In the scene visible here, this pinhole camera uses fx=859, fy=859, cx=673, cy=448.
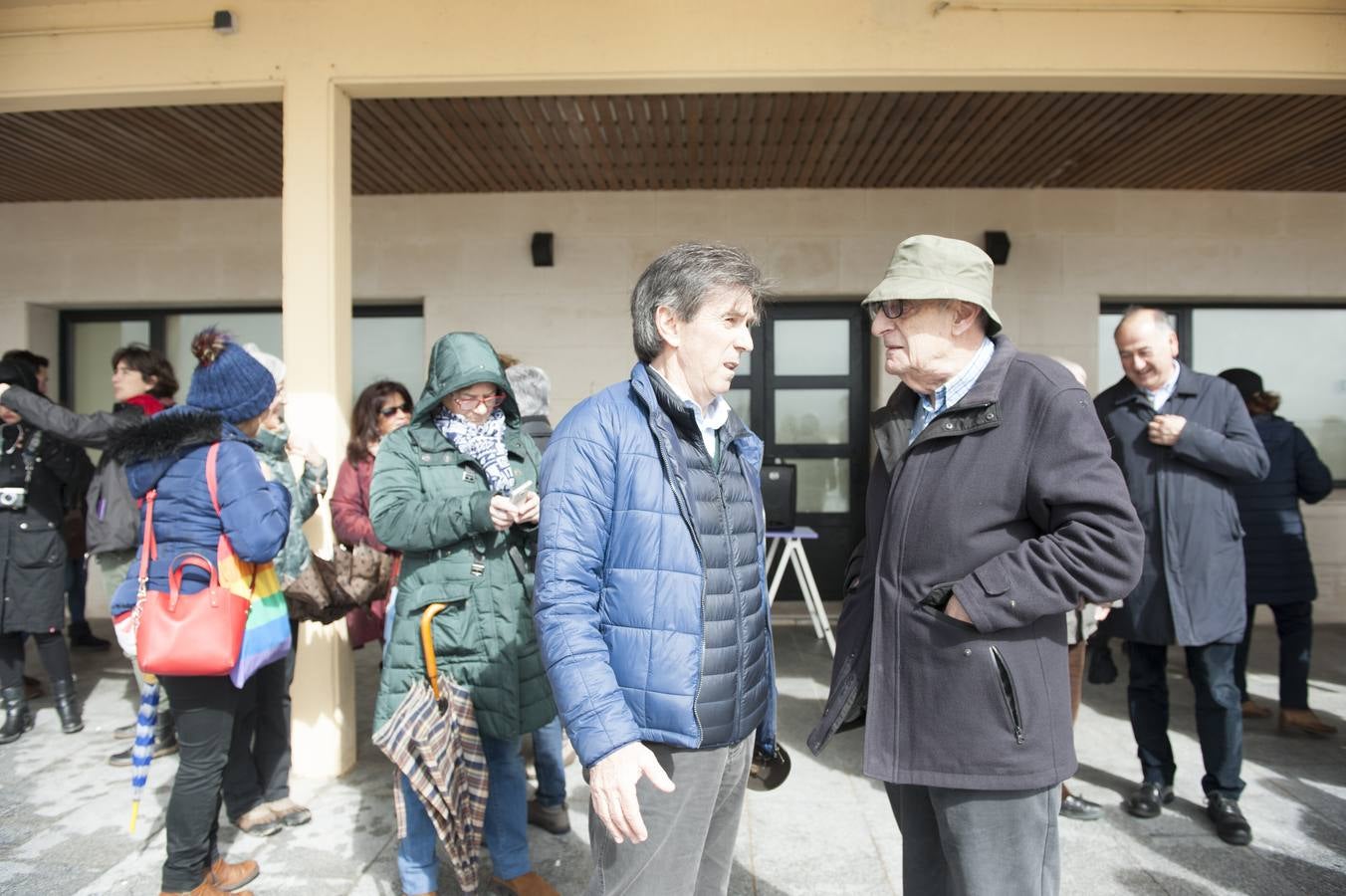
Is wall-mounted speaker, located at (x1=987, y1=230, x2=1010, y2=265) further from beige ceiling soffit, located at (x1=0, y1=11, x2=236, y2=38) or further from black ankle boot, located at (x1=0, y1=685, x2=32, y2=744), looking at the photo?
black ankle boot, located at (x1=0, y1=685, x2=32, y2=744)

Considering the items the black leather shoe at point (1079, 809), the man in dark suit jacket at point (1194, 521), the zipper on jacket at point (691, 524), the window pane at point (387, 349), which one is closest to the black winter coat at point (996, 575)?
the zipper on jacket at point (691, 524)

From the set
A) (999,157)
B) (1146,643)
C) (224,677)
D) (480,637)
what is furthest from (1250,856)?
(999,157)

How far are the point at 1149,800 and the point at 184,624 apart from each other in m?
3.45

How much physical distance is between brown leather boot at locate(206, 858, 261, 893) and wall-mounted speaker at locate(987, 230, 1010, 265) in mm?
5980

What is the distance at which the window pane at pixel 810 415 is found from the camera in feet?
22.8

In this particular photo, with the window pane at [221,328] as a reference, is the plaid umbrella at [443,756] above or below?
below

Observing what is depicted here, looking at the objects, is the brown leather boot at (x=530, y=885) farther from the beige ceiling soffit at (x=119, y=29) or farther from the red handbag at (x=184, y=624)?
the beige ceiling soffit at (x=119, y=29)

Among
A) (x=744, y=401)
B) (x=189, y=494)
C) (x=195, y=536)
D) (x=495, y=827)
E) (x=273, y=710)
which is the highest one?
(x=744, y=401)

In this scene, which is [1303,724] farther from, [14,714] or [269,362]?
[14,714]

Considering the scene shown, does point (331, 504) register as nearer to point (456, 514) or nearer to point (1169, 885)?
point (456, 514)

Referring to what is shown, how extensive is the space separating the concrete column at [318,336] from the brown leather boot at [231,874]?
0.89 meters

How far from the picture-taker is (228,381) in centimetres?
271

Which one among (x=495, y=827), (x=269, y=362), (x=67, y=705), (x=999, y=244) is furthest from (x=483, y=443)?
(x=999, y=244)

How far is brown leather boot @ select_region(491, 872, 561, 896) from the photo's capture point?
265cm
